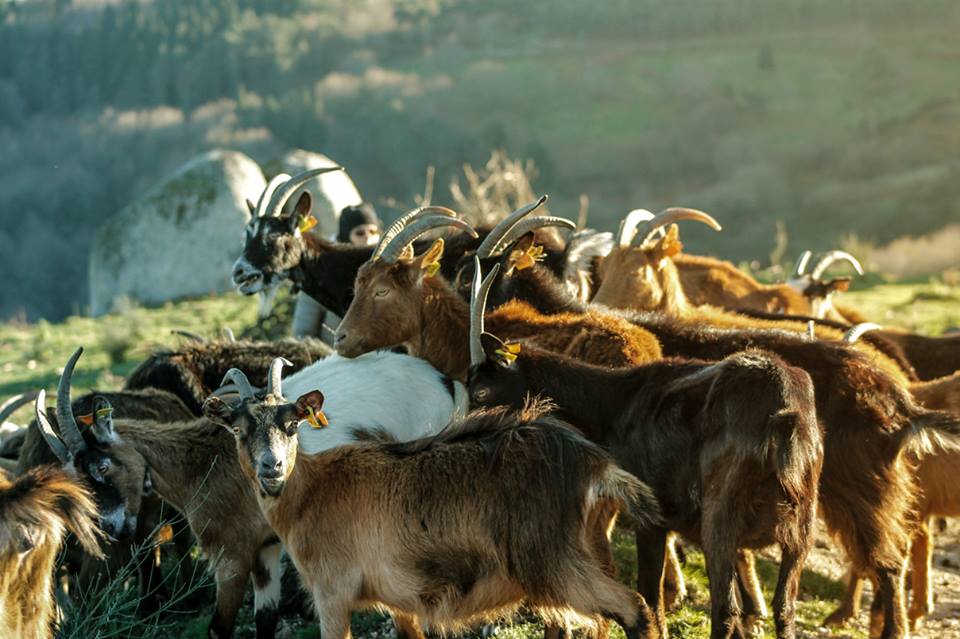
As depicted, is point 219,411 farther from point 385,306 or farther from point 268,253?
point 268,253

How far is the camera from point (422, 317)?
8.50 metres

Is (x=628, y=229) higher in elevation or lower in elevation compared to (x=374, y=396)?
higher

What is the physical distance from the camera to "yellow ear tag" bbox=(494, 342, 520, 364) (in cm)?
720

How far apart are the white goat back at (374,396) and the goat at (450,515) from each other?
0.84 metres

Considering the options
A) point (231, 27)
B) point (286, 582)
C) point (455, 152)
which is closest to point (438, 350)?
point (286, 582)

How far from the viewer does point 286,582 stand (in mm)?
8305

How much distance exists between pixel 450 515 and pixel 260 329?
10038mm

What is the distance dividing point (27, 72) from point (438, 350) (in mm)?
45668

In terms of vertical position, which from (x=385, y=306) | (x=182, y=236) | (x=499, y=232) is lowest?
(x=182, y=236)

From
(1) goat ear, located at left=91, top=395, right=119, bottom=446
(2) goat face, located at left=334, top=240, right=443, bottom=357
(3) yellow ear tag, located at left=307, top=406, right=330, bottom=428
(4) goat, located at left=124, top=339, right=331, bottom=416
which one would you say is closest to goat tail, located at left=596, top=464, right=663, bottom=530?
(3) yellow ear tag, located at left=307, top=406, right=330, bottom=428

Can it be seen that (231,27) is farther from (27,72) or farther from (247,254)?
(247,254)

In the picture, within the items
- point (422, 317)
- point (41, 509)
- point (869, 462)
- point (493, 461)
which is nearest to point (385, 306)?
point (422, 317)

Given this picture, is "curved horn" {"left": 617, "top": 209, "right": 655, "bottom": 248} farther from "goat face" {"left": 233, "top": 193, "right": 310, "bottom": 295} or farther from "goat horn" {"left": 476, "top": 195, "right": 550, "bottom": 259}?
"goat face" {"left": 233, "top": 193, "right": 310, "bottom": 295}

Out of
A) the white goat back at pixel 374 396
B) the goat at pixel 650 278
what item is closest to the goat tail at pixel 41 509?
the white goat back at pixel 374 396
